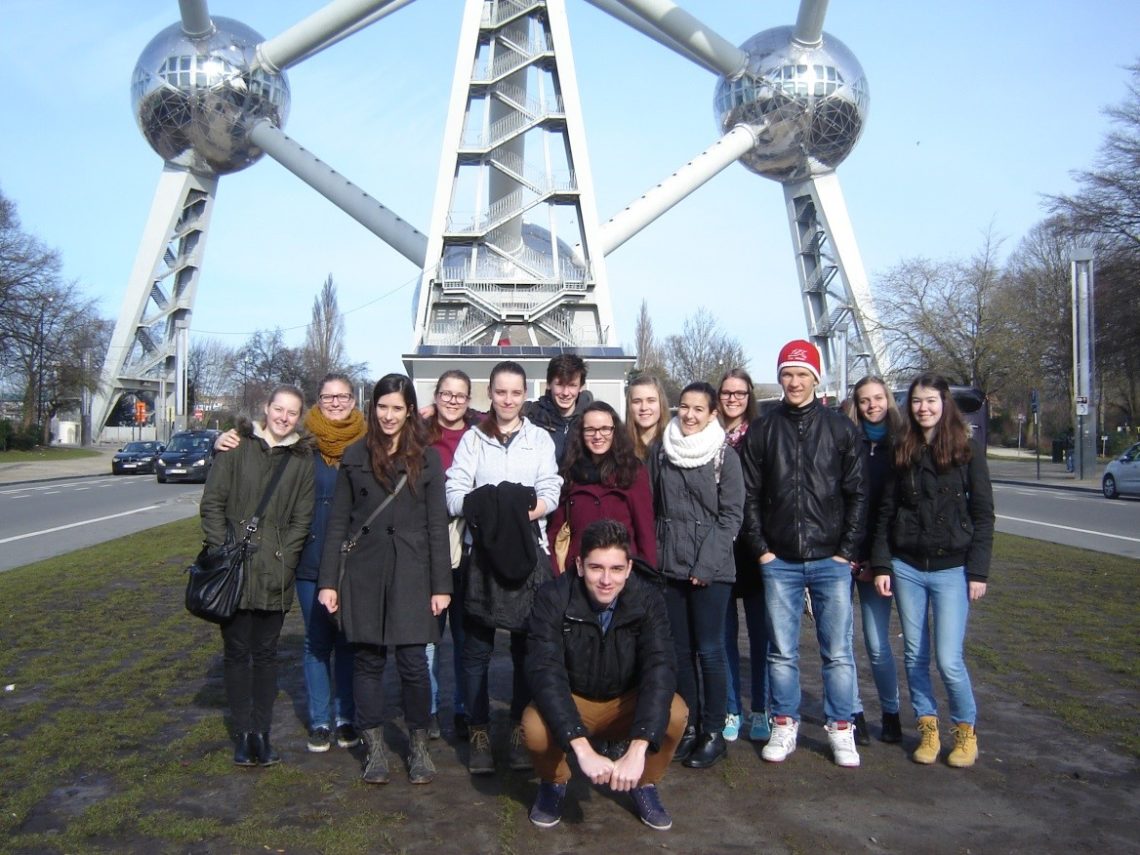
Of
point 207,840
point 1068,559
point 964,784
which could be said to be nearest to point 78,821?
point 207,840

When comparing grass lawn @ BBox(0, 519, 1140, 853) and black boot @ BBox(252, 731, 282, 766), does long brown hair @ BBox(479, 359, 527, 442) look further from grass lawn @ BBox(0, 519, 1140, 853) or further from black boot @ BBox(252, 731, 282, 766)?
black boot @ BBox(252, 731, 282, 766)

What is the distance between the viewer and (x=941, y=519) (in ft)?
16.6

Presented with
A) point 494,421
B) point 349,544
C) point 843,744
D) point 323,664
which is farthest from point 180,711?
point 843,744

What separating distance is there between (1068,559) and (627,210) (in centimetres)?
3110

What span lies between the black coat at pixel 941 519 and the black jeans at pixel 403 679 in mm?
2247

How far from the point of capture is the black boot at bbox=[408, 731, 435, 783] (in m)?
4.69

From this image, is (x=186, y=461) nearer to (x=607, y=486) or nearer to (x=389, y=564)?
(x=389, y=564)

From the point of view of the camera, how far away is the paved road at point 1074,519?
48.9 feet

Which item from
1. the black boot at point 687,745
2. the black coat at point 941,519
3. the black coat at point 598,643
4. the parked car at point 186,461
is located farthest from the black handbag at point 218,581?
the parked car at point 186,461

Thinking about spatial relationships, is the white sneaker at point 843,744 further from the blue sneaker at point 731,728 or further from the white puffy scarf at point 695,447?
the white puffy scarf at point 695,447

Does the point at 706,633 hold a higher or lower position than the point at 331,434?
lower

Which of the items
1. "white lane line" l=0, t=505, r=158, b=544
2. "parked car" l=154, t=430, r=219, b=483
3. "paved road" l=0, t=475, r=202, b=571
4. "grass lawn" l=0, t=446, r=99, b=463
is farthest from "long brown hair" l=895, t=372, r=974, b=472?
"grass lawn" l=0, t=446, r=99, b=463

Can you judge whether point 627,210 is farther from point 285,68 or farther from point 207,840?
point 207,840

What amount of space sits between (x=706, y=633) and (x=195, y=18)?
49.1 m
